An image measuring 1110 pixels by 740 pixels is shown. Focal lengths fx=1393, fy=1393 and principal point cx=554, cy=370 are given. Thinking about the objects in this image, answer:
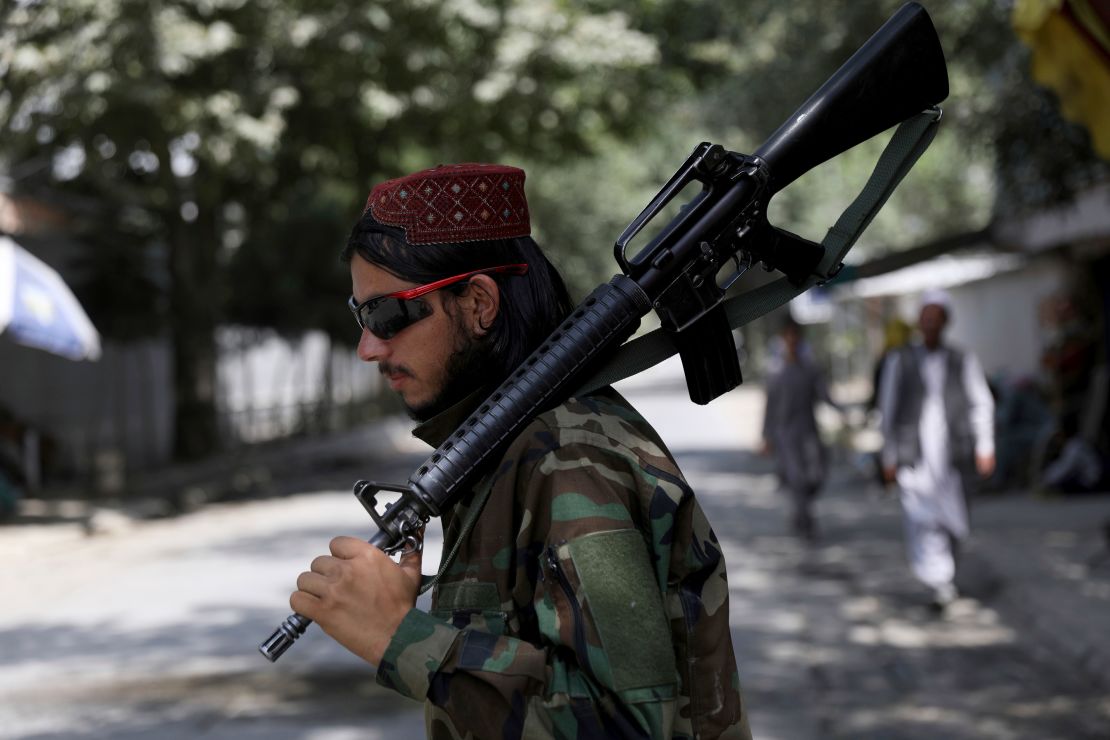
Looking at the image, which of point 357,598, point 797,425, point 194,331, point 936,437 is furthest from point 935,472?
point 194,331

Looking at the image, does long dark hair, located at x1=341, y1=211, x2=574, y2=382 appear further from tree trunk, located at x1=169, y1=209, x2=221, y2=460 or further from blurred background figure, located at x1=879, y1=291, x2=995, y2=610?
tree trunk, located at x1=169, y1=209, x2=221, y2=460

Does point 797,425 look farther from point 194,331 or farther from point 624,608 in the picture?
point 194,331

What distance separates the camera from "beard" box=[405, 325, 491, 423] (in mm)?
1857

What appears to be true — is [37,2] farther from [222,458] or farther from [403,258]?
[403,258]

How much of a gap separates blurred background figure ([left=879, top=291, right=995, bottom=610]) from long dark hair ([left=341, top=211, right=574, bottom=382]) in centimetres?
683

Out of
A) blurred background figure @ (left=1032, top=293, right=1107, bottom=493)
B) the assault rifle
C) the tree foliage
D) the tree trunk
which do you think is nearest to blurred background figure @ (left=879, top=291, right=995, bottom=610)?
the tree foliage

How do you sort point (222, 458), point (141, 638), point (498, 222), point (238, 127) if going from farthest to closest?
point (222, 458), point (238, 127), point (141, 638), point (498, 222)

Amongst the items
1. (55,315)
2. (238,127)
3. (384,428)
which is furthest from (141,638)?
(384,428)

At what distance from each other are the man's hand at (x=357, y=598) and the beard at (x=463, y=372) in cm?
27

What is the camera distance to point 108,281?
17.7 m

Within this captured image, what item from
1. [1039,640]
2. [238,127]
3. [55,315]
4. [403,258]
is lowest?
[1039,640]

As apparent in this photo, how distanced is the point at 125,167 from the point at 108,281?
1.60 m

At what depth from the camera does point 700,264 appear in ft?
5.87

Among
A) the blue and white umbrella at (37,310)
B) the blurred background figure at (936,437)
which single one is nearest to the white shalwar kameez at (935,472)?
the blurred background figure at (936,437)
